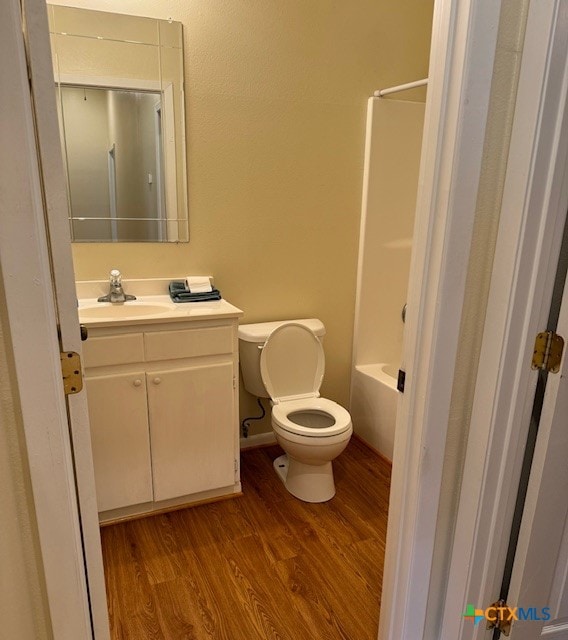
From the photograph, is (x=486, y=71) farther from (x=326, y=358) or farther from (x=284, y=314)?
(x=326, y=358)

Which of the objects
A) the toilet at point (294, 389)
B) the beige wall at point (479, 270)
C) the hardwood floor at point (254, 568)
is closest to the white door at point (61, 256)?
the hardwood floor at point (254, 568)

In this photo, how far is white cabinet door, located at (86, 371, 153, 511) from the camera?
6.15 ft

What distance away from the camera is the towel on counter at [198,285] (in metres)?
2.22

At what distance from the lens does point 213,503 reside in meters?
2.20

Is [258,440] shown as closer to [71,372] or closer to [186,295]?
[186,295]

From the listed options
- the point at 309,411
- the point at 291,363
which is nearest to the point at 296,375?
the point at 291,363

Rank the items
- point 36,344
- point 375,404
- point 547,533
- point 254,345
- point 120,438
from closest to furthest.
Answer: point 36,344 → point 547,533 → point 120,438 → point 254,345 → point 375,404

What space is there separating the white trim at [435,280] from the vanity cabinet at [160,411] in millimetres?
1051

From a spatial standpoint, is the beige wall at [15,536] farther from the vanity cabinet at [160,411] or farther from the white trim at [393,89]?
the white trim at [393,89]

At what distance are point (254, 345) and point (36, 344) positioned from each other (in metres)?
1.57

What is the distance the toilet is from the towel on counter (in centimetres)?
30

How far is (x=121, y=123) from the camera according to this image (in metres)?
2.09

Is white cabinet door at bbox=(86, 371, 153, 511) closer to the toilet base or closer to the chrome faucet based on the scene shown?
the chrome faucet

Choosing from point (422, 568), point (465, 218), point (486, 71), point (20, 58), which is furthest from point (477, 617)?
point (20, 58)
